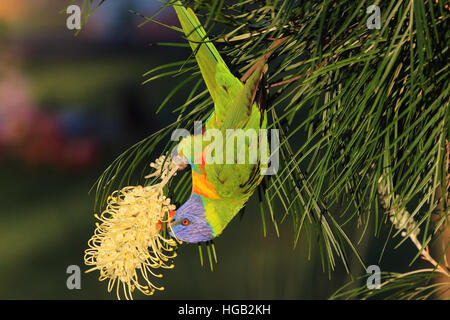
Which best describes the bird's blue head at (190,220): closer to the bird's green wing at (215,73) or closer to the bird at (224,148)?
the bird at (224,148)

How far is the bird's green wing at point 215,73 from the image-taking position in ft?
1.78

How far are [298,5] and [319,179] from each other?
21 cm

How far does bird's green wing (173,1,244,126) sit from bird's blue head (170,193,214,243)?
119 millimetres

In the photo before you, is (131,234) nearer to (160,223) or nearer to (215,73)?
(160,223)

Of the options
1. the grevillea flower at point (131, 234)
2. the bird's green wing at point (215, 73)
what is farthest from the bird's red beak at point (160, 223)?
the bird's green wing at point (215, 73)

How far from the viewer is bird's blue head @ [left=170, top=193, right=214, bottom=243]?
0.59 m

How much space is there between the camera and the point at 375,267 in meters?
0.59

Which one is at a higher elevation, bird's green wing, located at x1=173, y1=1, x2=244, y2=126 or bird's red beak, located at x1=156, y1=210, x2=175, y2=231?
bird's green wing, located at x1=173, y1=1, x2=244, y2=126

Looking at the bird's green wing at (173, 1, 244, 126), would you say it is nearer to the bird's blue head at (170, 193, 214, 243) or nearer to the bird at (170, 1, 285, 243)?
the bird at (170, 1, 285, 243)

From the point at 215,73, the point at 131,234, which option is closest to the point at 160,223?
the point at 131,234

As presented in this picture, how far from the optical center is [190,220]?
23.4 inches

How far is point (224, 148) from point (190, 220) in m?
0.13

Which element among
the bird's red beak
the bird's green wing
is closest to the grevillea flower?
the bird's red beak

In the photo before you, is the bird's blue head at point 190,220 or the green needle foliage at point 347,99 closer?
the green needle foliage at point 347,99
